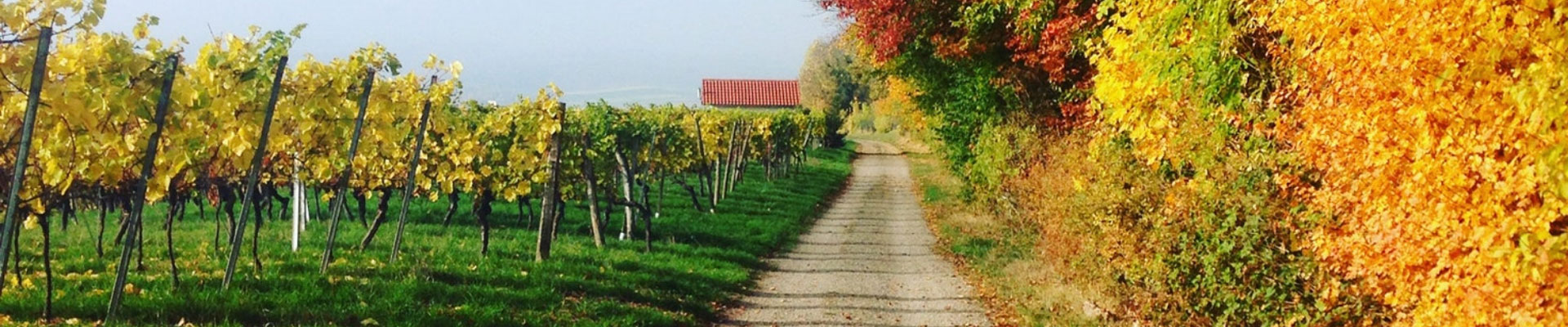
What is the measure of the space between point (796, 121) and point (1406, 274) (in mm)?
35062

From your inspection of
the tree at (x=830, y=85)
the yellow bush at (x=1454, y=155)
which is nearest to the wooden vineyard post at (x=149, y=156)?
the yellow bush at (x=1454, y=155)

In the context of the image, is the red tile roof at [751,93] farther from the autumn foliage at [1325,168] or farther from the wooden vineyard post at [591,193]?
the autumn foliage at [1325,168]

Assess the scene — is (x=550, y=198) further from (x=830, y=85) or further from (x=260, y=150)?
(x=830, y=85)

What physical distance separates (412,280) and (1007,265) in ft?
24.0

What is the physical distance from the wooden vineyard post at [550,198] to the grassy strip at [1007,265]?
4.72 meters

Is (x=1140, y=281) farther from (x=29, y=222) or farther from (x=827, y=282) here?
(x=29, y=222)

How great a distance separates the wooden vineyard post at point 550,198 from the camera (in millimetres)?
12102

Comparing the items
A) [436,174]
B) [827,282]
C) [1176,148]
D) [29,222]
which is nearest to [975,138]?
[827,282]

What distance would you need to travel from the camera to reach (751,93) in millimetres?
82562

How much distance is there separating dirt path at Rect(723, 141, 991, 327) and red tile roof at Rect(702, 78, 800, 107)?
59.1m

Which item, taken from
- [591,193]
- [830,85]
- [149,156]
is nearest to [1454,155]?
[149,156]

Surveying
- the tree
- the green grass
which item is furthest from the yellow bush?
the tree

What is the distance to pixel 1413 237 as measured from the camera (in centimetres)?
434

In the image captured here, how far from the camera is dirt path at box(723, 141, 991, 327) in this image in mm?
10328
